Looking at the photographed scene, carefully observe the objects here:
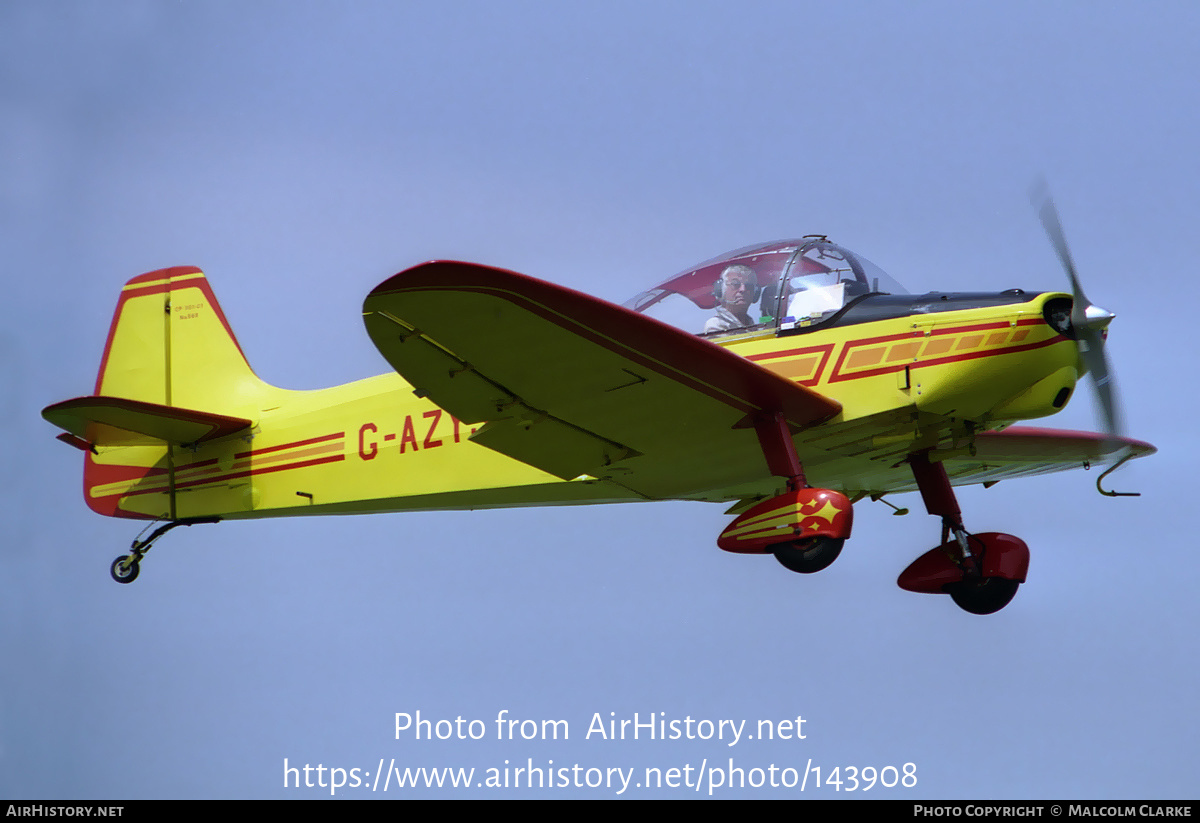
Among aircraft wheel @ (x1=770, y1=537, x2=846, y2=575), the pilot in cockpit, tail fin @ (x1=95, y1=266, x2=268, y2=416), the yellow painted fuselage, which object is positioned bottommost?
aircraft wheel @ (x1=770, y1=537, x2=846, y2=575)

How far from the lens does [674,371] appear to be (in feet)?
28.7

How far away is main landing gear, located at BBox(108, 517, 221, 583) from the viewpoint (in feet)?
39.6

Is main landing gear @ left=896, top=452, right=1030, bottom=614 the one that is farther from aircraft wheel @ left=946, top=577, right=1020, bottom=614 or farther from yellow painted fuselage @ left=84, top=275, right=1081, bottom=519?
yellow painted fuselage @ left=84, top=275, right=1081, bottom=519

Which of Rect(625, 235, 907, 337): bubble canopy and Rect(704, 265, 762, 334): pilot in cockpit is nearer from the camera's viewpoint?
Rect(625, 235, 907, 337): bubble canopy

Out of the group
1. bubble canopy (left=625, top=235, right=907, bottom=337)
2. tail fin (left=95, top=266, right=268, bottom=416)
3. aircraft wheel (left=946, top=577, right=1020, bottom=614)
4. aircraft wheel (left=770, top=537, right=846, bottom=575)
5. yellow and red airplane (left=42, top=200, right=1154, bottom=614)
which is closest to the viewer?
yellow and red airplane (left=42, top=200, right=1154, bottom=614)

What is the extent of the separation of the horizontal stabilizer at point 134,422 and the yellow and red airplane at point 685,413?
0.07ft

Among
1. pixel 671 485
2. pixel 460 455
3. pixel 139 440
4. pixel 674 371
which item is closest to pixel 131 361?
pixel 139 440

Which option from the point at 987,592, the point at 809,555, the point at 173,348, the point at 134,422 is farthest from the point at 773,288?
the point at 173,348

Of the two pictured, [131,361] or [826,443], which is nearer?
[826,443]

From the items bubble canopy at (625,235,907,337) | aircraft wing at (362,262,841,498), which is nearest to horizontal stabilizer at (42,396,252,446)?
aircraft wing at (362,262,841,498)

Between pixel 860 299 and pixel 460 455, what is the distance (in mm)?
3592

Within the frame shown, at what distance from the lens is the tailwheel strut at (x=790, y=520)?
8.51 metres

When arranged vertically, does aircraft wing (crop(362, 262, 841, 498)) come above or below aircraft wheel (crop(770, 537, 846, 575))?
above
